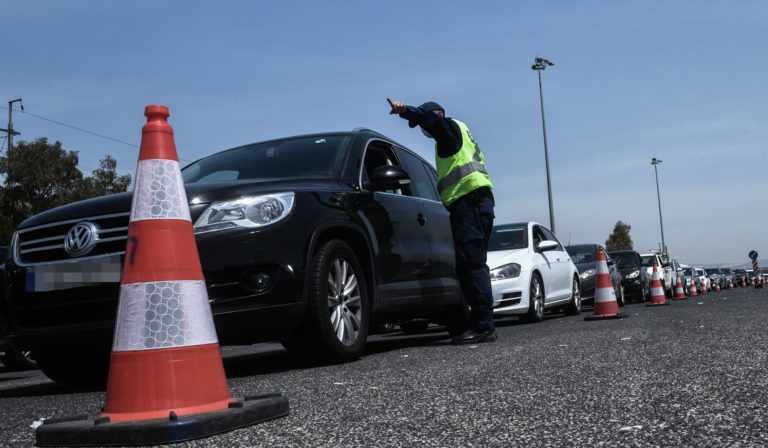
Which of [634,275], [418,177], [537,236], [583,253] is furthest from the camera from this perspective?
[634,275]

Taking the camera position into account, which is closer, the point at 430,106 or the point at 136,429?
the point at 136,429

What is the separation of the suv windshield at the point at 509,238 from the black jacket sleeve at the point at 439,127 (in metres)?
5.31

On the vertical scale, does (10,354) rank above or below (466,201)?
below

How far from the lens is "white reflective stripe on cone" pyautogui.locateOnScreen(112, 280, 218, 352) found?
130 inches

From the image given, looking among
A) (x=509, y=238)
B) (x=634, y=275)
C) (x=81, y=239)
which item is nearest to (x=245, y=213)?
(x=81, y=239)

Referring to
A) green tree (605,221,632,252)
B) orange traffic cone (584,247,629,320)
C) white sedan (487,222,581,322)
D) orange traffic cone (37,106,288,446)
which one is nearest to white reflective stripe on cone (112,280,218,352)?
orange traffic cone (37,106,288,446)

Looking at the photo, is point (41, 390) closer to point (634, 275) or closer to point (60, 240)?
point (60, 240)

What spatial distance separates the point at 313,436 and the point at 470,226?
4316 mm

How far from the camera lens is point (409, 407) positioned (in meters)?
3.60

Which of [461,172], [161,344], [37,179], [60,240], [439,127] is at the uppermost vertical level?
[37,179]

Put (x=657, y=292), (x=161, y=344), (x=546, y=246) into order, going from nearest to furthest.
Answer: (x=161, y=344), (x=546, y=246), (x=657, y=292)

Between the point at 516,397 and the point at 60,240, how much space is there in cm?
288

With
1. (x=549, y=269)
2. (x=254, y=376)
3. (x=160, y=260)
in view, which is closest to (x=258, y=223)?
(x=254, y=376)

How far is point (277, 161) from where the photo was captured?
6.67 m
